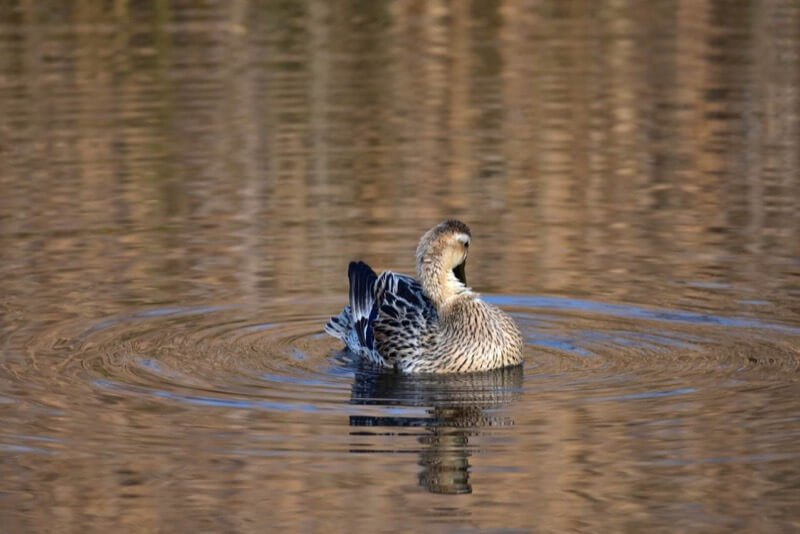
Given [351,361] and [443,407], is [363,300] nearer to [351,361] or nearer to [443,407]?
[351,361]

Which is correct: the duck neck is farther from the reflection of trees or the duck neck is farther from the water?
the reflection of trees

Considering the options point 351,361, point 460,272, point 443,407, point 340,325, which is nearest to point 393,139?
point 340,325

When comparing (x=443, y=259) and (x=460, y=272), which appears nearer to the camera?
(x=443, y=259)

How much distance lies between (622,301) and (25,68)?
13.7 m

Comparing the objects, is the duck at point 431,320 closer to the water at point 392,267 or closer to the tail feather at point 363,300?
the tail feather at point 363,300

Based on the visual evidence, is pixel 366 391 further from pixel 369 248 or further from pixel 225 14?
pixel 225 14

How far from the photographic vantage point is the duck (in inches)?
431

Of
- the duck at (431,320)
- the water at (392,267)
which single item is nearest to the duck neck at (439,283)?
the duck at (431,320)

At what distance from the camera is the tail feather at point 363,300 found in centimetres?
1138

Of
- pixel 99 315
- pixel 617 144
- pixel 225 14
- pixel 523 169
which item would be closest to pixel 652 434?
pixel 99 315

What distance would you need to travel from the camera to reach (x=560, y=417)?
958cm

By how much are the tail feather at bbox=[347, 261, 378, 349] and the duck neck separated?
0.41 meters

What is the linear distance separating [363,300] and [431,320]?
57 centimetres

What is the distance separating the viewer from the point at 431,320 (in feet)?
37.2
